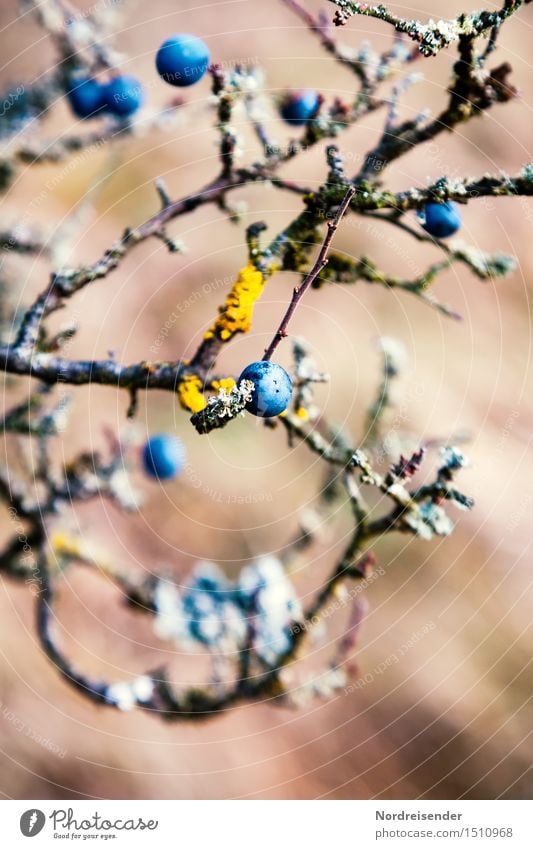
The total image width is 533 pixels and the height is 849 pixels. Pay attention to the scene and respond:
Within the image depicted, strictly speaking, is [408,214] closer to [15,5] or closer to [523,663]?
[15,5]

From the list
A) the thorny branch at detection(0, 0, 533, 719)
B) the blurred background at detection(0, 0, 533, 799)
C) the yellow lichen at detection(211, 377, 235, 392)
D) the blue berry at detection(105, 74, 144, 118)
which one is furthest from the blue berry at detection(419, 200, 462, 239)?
the blurred background at detection(0, 0, 533, 799)

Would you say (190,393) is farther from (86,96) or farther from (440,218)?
(86,96)

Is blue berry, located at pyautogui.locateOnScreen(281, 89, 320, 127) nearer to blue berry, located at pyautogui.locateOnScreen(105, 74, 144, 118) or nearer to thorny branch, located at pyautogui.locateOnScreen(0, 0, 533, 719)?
thorny branch, located at pyautogui.locateOnScreen(0, 0, 533, 719)

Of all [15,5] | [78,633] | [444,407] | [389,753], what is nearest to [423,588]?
[389,753]
